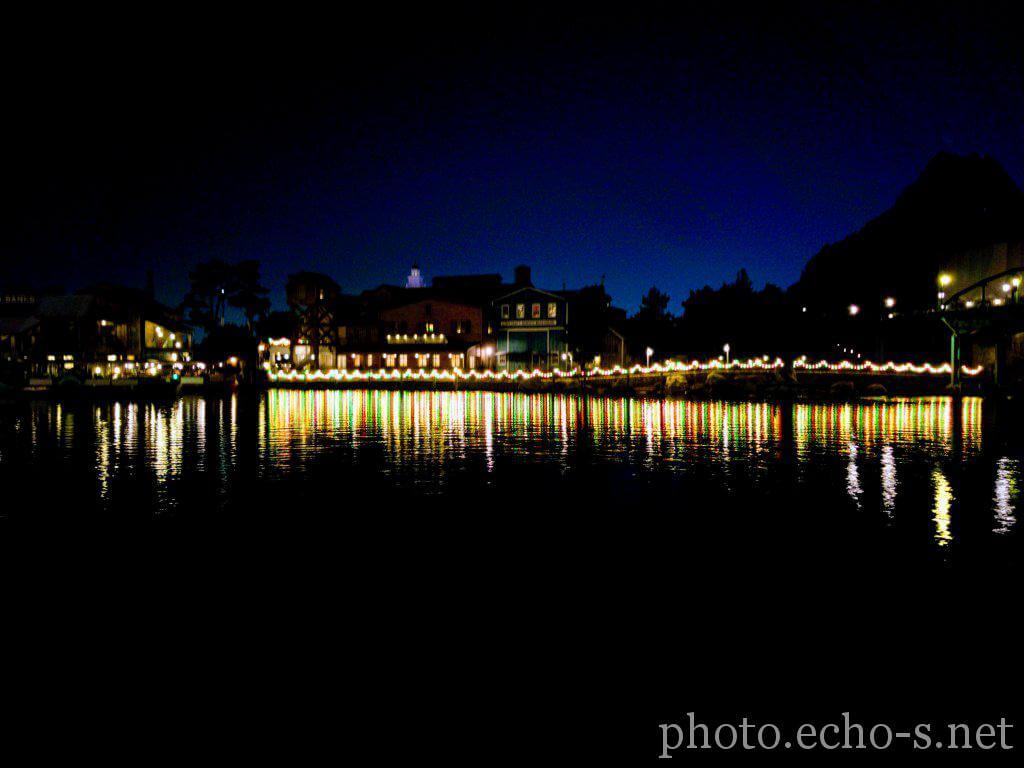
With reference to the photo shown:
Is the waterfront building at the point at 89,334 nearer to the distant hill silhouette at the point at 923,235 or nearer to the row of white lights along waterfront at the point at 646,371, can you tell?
the row of white lights along waterfront at the point at 646,371

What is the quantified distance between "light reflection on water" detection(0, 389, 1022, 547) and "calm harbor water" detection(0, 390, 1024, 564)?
2.5 inches

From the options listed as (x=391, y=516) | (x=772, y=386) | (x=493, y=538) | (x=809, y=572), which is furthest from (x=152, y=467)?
(x=772, y=386)

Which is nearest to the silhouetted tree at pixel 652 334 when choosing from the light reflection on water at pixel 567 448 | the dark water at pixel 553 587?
the light reflection on water at pixel 567 448

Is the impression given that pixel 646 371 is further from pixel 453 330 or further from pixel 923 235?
pixel 923 235

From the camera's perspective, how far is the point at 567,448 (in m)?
18.1

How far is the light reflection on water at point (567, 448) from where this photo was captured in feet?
39.2

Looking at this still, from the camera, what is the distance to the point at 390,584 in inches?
267

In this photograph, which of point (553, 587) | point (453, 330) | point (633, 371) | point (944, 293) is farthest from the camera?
point (453, 330)

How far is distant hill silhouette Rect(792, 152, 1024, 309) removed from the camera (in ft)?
160

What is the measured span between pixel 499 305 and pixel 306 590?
62.0 metres

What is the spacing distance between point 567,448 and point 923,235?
56.8m

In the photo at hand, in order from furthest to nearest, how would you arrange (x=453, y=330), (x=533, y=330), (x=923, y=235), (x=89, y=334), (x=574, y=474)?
(x=453, y=330) → (x=89, y=334) → (x=533, y=330) → (x=923, y=235) → (x=574, y=474)

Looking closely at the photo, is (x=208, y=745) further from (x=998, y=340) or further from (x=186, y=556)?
(x=998, y=340)

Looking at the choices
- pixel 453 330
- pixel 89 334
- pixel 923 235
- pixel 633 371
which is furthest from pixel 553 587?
pixel 89 334
